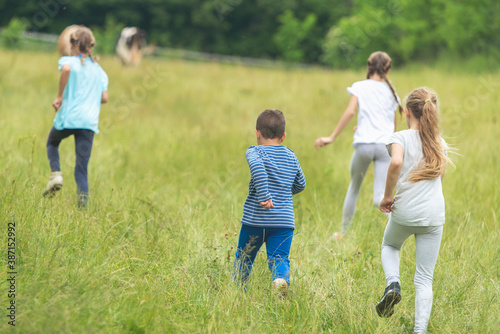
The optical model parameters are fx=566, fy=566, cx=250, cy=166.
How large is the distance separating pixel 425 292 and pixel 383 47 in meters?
31.6

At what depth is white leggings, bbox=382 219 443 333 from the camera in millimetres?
3406

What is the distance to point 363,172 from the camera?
5.33 m

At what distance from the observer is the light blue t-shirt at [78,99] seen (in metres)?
5.15

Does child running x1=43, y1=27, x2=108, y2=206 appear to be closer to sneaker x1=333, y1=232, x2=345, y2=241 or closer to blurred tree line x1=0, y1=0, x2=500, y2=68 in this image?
sneaker x1=333, y1=232, x2=345, y2=241

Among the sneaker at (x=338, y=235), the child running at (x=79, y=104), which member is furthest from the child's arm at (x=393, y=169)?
the child running at (x=79, y=104)

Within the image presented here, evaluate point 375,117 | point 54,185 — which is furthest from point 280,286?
point 54,185

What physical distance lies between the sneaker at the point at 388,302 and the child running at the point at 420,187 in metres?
0.01

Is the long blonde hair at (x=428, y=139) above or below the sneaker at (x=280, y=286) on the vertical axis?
above

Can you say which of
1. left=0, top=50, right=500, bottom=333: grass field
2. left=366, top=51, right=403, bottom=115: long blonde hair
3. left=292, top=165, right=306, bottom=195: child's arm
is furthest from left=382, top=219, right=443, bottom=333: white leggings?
left=366, top=51, right=403, bottom=115: long blonde hair

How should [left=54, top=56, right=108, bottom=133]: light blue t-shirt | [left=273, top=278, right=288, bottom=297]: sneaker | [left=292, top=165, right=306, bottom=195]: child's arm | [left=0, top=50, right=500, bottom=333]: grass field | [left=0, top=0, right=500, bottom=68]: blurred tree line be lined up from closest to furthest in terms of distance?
1. [left=0, top=50, right=500, bottom=333]: grass field
2. [left=273, top=278, right=288, bottom=297]: sneaker
3. [left=292, top=165, right=306, bottom=195]: child's arm
4. [left=54, top=56, right=108, bottom=133]: light blue t-shirt
5. [left=0, top=0, right=500, bottom=68]: blurred tree line

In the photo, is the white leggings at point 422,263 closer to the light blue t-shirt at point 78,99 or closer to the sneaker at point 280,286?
the sneaker at point 280,286

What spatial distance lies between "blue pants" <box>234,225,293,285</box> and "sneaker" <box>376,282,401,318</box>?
1.92ft

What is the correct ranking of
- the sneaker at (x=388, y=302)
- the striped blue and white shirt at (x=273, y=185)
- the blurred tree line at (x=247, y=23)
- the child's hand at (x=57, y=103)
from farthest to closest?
the blurred tree line at (x=247, y=23), the child's hand at (x=57, y=103), the striped blue and white shirt at (x=273, y=185), the sneaker at (x=388, y=302)

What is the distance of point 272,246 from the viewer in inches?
142
